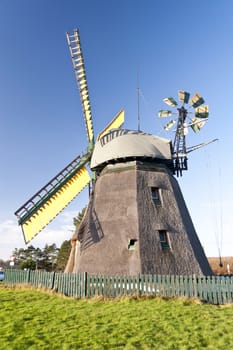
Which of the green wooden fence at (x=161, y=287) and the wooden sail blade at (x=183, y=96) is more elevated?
the wooden sail blade at (x=183, y=96)

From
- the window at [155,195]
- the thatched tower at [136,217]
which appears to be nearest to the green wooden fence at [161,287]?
the thatched tower at [136,217]

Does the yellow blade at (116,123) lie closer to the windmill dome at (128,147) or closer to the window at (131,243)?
the windmill dome at (128,147)

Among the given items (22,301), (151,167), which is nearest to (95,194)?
(151,167)

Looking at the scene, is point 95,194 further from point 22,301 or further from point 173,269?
point 22,301

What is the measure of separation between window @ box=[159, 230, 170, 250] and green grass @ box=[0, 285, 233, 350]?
3.49 meters

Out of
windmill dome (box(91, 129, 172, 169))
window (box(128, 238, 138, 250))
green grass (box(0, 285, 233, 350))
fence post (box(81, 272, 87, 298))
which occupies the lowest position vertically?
green grass (box(0, 285, 233, 350))

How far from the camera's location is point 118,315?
8688mm

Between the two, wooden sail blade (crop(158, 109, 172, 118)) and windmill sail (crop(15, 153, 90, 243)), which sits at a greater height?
wooden sail blade (crop(158, 109, 172, 118))

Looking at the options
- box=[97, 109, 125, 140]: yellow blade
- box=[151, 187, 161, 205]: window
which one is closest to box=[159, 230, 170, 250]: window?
box=[151, 187, 161, 205]: window

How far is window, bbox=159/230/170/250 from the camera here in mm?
14033

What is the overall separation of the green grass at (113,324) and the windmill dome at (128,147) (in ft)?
27.0

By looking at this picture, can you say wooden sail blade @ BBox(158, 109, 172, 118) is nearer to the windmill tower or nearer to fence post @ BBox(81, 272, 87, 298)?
the windmill tower

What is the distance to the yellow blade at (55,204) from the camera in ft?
51.6

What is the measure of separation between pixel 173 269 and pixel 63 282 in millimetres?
5310
